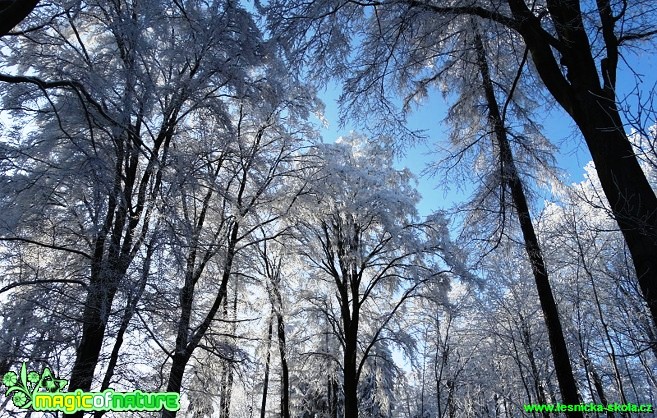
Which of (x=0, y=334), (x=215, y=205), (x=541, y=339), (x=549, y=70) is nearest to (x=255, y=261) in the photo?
(x=215, y=205)

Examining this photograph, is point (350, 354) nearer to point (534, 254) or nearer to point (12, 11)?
point (534, 254)

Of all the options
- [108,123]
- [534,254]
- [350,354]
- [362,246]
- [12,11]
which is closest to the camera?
[12,11]

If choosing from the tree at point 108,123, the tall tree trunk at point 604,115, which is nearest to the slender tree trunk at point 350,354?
the tree at point 108,123

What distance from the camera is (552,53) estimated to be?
14.6 feet

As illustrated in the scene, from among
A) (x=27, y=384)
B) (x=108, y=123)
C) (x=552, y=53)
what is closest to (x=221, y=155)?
(x=108, y=123)

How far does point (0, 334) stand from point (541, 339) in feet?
56.5

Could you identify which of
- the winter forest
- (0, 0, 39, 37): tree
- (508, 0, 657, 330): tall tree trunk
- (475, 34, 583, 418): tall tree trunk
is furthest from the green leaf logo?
(475, 34, 583, 418): tall tree trunk

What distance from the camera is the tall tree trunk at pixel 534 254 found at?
5816 mm

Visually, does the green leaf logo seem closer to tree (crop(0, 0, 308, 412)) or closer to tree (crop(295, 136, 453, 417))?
tree (crop(0, 0, 308, 412))

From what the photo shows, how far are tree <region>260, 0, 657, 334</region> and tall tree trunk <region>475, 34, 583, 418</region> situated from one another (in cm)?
119

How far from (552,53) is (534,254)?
10.5 ft

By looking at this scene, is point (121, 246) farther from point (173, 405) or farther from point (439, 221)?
point (439, 221)

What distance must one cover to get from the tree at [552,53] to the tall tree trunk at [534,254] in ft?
3.91

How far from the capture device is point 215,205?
872 cm
